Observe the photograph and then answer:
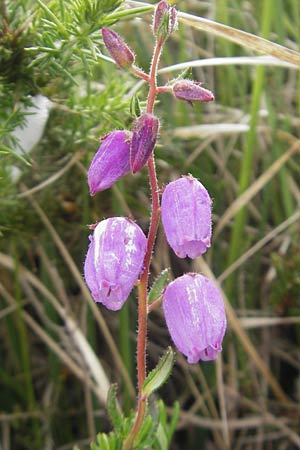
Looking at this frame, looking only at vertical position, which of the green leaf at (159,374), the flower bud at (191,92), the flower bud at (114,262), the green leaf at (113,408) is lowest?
the green leaf at (113,408)

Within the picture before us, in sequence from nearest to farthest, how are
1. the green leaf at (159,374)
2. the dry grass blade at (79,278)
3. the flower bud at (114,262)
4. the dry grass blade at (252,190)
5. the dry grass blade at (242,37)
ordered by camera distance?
1. the flower bud at (114,262)
2. the green leaf at (159,374)
3. the dry grass blade at (242,37)
4. the dry grass blade at (79,278)
5. the dry grass blade at (252,190)

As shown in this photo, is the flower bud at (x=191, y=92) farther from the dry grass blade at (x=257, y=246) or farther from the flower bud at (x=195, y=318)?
the dry grass blade at (x=257, y=246)

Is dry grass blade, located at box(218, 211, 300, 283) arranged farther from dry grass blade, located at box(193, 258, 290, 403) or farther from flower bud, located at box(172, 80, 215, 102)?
flower bud, located at box(172, 80, 215, 102)

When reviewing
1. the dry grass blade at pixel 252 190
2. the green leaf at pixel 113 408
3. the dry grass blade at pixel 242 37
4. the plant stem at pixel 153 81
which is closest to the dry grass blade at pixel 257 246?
the dry grass blade at pixel 252 190

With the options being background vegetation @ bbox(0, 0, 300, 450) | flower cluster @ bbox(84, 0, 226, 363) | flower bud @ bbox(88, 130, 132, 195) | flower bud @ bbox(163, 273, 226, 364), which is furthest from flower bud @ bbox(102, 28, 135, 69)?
background vegetation @ bbox(0, 0, 300, 450)

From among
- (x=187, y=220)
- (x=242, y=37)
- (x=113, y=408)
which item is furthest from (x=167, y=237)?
(x=242, y=37)

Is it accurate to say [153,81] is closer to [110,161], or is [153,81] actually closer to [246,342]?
[110,161]

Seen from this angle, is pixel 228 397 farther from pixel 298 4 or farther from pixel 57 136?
pixel 298 4
